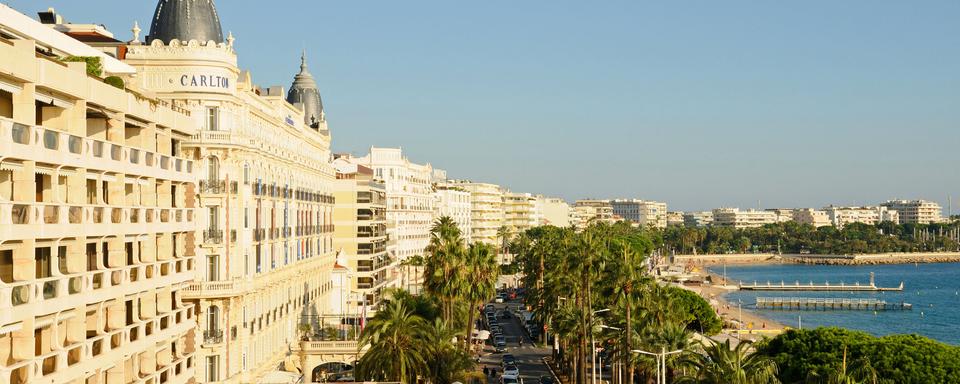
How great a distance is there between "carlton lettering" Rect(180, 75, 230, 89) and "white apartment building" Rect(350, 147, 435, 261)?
8176 cm

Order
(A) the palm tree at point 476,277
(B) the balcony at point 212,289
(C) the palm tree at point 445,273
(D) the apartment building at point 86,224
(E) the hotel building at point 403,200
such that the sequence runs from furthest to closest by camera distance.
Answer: (E) the hotel building at point 403,200 → (A) the palm tree at point 476,277 → (C) the palm tree at point 445,273 → (B) the balcony at point 212,289 → (D) the apartment building at point 86,224

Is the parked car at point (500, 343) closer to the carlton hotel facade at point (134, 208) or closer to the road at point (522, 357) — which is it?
the road at point (522, 357)

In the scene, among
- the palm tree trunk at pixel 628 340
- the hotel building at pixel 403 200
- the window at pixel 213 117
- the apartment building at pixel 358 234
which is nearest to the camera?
the window at pixel 213 117

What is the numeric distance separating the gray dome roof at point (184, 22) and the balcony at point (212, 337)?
1414 centimetres

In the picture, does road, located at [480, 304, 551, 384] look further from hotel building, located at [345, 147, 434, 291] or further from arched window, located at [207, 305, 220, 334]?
arched window, located at [207, 305, 220, 334]

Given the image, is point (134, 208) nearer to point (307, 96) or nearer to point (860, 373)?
point (860, 373)

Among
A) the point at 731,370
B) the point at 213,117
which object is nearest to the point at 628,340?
the point at 731,370

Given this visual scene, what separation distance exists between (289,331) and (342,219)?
30184 millimetres

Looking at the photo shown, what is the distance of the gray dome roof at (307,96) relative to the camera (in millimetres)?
94562

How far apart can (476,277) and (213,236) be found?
32828 mm

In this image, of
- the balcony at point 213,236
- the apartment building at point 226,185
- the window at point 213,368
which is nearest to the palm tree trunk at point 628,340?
the apartment building at point 226,185

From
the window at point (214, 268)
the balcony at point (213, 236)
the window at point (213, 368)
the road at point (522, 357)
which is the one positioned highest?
the balcony at point (213, 236)

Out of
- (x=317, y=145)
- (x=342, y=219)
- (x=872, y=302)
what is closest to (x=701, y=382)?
(x=317, y=145)

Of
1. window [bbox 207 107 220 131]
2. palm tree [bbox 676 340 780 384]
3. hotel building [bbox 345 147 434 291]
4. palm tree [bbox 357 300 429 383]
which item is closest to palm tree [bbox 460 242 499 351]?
palm tree [bbox 357 300 429 383]
